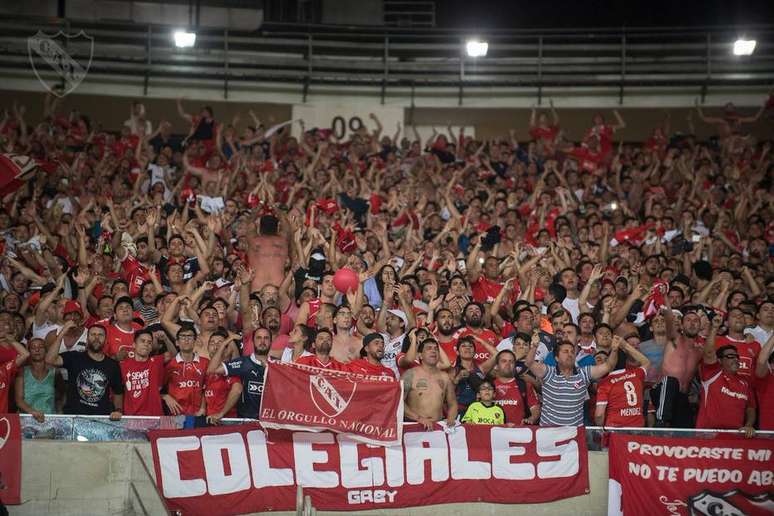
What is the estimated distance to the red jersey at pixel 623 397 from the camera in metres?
11.1

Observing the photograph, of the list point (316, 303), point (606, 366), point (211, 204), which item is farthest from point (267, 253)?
point (606, 366)

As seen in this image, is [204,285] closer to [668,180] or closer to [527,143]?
[668,180]

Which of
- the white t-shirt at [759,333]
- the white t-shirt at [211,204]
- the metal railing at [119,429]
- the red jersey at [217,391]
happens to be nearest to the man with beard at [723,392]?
the metal railing at [119,429]

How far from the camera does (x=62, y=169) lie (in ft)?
56.9

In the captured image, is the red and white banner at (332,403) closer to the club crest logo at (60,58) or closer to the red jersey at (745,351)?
the red jersey at (745,351)

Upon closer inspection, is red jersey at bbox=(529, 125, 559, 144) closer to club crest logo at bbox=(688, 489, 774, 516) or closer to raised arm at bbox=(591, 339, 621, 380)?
raised arm at bbox=(591, 339, 621, 380)

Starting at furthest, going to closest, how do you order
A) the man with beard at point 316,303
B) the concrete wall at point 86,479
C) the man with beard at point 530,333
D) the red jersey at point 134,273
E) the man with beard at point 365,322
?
the red jersey at point 134,273, the man with beard at point 316,303, the man with beard at point 365,322, the man with beard at point 530,333, the concrete wall at point 86,479

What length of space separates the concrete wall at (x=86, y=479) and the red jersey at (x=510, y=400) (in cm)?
346

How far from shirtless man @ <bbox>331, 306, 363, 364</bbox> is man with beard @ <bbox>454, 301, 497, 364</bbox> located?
3.68ft

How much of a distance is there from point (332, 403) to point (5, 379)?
3135mm

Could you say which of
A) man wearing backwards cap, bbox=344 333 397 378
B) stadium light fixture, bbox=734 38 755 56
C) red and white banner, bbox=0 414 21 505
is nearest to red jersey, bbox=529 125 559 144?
stadium light fixture, bbox=734 38 755 56

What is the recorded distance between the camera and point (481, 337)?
472 inches

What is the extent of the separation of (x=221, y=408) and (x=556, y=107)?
13137 mm

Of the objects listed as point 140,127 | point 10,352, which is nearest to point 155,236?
point 10,352
